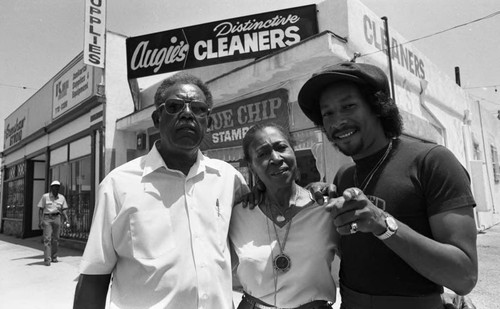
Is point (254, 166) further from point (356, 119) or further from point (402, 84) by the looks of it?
point (402, 84)

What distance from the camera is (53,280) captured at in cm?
601

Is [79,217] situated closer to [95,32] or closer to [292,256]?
[95,32]

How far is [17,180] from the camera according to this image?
1560 cm

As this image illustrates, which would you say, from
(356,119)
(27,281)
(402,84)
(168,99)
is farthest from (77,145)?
(356,119)

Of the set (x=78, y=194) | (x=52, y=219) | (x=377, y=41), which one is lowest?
(x=52, y=219)

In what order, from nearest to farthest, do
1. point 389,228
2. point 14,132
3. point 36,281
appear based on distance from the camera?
point 389,228
point 36,281
point 14,132

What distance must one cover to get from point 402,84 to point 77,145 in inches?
373

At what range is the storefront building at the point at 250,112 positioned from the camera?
5.43 m

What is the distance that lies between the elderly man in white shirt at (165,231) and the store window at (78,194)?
30.5 feet

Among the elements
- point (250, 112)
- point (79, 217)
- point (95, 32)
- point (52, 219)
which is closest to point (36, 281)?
point (52, 219)

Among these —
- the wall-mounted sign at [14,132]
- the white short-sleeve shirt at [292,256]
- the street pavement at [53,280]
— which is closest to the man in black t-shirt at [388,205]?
the white short-sleeve shirt at [292,256]

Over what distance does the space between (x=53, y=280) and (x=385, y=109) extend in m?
6.57

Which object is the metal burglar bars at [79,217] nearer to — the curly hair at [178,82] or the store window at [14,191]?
the store window at [14,191]

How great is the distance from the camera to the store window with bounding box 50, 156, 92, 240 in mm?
10117
